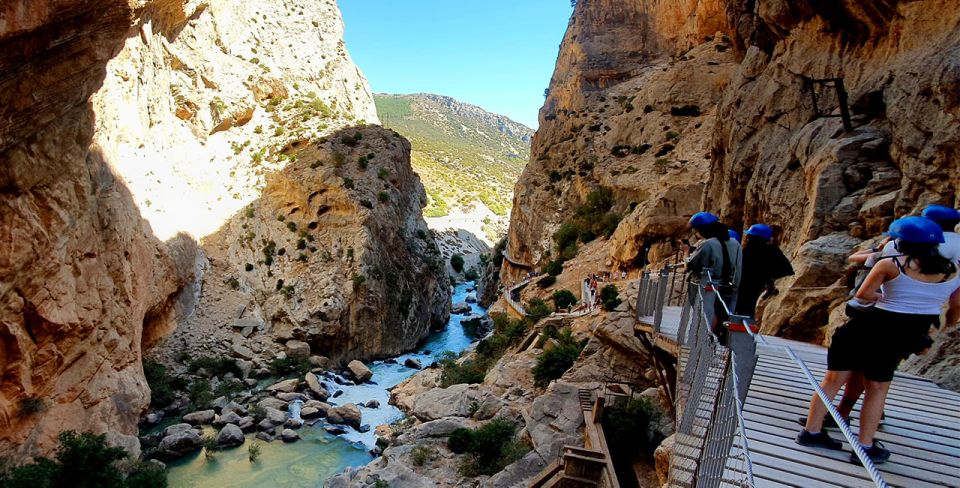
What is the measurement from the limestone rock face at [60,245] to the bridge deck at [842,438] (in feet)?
44.4

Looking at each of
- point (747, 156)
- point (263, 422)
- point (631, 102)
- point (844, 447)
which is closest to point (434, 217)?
point (631, 102)

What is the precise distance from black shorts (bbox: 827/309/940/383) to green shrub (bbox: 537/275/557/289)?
25.7 metres

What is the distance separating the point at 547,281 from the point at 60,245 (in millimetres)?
22264

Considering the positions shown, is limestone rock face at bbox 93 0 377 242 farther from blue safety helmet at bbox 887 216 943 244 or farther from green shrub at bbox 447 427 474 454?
blue safety helmet at bbox 887 216 943 244

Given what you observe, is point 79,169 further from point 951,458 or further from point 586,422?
point 951,458

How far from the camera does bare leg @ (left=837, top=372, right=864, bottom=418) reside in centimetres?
386

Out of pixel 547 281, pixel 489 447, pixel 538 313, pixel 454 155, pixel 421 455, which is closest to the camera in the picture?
pixel 489 447

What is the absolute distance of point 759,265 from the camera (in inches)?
226

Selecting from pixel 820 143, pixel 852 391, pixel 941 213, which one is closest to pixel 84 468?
pixel 852 391

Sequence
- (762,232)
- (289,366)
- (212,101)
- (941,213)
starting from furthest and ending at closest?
(212,101) < (289,366) < (762,232) < (941,213)

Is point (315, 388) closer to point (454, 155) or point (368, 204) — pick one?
point (368, 204)

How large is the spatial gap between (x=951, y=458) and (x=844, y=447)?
0.73 m

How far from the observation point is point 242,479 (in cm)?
1677

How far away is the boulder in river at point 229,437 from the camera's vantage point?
18.7 m
